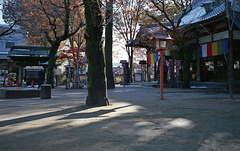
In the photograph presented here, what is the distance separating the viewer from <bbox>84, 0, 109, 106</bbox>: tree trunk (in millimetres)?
5824

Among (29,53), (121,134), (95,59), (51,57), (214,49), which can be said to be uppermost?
(29,53)

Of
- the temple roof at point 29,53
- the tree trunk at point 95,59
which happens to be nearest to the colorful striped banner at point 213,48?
the tree trunk at point 95,59

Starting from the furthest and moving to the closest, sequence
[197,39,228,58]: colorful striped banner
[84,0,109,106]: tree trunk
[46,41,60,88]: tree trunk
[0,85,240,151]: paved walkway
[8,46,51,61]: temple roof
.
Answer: [8,46,51,61]: temple roof
[46,41,60,88]: tree trunk
[197,39,228,58]: colorful striped banner
[84,0,109,106]: tree trunk
[0,85,240,151]: paved walkway

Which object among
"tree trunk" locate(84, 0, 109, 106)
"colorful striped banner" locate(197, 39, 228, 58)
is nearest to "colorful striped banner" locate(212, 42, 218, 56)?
"colorful striped banner" locate(197, 39, 228, 58)

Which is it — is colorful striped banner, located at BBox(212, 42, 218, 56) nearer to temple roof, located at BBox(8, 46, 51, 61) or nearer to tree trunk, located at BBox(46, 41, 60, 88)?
tree trunk, located at BBox(46, 41, 60, 88)

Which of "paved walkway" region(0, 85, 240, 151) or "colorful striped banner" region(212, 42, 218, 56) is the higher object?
"colorful striped banner" region(212, 42, 218, 56)

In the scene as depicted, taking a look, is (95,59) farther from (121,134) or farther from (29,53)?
(29,53)

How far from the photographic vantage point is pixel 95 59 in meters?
5.85

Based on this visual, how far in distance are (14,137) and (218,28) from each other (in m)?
15.7

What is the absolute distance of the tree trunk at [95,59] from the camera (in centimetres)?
582

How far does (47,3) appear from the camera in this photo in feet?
50.0

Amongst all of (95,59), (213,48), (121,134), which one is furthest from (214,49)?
(121,134)

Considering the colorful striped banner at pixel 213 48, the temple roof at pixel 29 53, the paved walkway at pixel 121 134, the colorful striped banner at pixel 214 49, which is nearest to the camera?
the paved walkway at pixel 121 134

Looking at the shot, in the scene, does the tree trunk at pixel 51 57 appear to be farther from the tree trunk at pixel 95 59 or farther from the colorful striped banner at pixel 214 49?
the colorful striped banner at pixel 214 49
